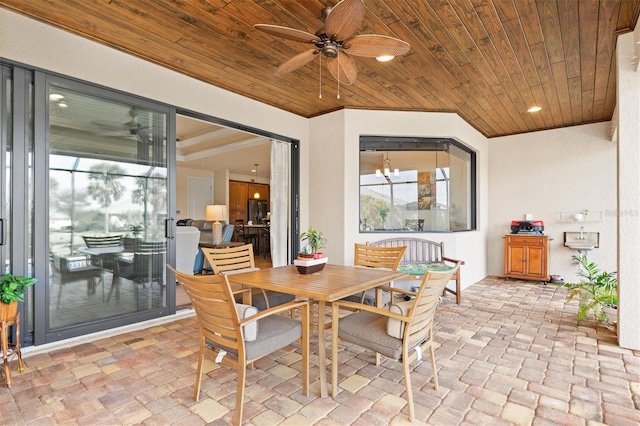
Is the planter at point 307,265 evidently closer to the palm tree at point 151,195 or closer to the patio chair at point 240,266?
the patio chair at point 240,266

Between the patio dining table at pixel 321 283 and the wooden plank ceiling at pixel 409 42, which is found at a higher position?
the wooden plank ceiling at pixel 409 42

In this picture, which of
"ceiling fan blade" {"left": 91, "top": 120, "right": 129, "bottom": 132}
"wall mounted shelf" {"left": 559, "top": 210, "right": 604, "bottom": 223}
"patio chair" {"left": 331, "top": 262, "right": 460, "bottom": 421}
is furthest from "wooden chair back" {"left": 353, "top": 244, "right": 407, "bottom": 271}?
"wall mounted shelf" {"left": 559, "top": 210, "right": 604, "bottom": 223}

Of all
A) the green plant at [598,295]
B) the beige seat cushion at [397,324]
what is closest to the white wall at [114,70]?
the beige seat cushion at [397,324]

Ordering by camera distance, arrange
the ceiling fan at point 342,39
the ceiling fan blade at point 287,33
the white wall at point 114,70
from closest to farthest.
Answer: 1. the ceiling fan at point 342,39
2. the ceiling fan blade at point 287,33
3. the white wall at point 114,70

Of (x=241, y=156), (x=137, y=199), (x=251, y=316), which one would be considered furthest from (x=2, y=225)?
(x=241, y=156)

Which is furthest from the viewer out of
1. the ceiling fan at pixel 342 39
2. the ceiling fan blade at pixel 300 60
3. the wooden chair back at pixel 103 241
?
the wooden chair back at pixel 103 241

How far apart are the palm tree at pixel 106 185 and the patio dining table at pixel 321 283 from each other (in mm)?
1695

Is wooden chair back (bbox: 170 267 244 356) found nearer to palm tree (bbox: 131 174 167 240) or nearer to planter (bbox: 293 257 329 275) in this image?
planter (bbox: 293 257 329 275)

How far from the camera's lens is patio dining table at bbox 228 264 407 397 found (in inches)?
80.0

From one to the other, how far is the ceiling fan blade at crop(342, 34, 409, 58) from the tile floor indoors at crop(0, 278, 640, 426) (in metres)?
2.30

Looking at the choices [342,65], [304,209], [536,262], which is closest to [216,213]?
[304,209]

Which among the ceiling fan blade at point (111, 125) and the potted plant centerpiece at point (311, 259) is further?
the ceiling fan blade at point (111, 125)

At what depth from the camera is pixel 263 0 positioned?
242 centimetres

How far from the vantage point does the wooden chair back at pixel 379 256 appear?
3.27 meters
